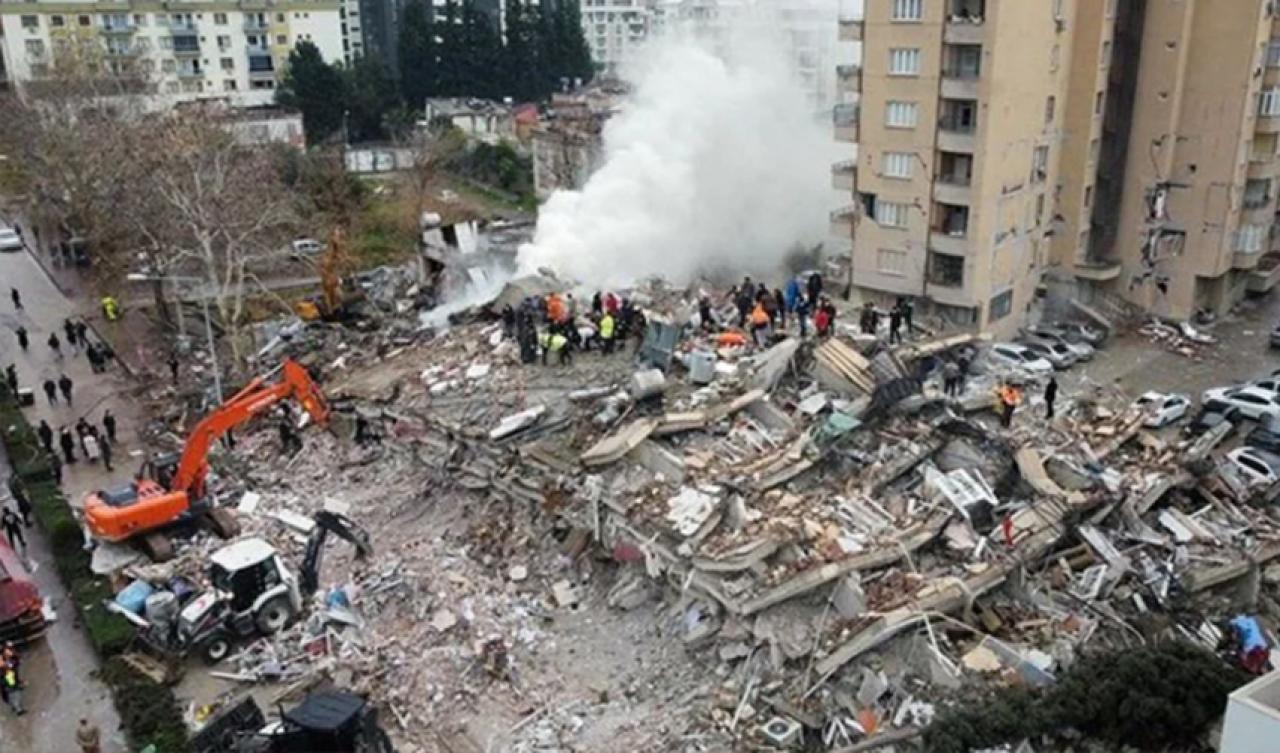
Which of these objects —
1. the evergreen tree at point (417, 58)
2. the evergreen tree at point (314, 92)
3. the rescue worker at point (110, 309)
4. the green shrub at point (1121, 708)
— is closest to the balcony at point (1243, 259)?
the green shrub at point (1121, 708)

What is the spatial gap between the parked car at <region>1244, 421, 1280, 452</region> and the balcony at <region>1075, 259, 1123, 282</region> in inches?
448

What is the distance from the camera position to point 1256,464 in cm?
2488

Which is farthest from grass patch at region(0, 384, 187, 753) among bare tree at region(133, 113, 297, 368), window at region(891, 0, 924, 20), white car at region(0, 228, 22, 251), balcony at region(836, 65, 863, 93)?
white car at region(0, 228, 22, 251)

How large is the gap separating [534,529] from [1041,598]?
376 inches

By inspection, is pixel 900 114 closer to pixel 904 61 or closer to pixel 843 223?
pixel 904 61

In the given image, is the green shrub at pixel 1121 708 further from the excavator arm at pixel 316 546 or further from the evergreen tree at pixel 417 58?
the evergreen tree at pixel 417 58

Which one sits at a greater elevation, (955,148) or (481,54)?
(481,54)

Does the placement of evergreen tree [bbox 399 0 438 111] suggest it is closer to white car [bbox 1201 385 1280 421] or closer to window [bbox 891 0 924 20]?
window [bbox 891 0 924 20]

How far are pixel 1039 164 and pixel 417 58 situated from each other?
52.9 meters

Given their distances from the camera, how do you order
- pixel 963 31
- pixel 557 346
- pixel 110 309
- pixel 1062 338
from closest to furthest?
1. pixel 557 346
2. pixel 963 31
3. pixel 1062 338
4. pixel 110 309

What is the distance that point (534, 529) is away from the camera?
2317 cm

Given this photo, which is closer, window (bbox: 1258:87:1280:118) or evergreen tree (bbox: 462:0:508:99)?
window (bbox: 1258:87:1280:118)

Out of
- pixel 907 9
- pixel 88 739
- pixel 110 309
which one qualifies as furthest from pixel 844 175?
pixel 88 739

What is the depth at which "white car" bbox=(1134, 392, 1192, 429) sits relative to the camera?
2752 centimetres
